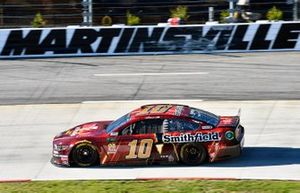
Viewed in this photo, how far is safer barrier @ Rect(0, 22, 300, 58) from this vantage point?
26844 millimetres

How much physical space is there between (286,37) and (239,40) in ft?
5.24

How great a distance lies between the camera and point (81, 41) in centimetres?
2764

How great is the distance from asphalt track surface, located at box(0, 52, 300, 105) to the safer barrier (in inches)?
14.5

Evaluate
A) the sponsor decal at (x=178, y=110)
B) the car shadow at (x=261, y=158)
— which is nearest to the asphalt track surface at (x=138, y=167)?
the car shadow at (x=261, y=158)

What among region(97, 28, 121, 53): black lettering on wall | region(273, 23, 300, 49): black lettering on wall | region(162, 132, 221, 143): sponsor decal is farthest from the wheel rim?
region(273, 23, 300, 49): black lettering on wall

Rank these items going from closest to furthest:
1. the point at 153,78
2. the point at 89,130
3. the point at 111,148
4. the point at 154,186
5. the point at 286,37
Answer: the point at 154,186
the point at 111,148
the point at 89,130
the point at 153,78
the point at 286,37

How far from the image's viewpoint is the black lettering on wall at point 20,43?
2767 centimetres

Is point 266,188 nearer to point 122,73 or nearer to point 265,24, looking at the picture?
point 122,73

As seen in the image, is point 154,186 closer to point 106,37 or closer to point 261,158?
point 261,158

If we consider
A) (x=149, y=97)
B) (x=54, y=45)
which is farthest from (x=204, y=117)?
(x=54, y=45)

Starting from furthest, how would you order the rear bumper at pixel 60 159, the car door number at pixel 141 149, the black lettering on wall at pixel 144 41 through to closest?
the black lettering on wall at pixel 144 41, the rear bumper at pixel 60 159, the car door number at pixel 141 149

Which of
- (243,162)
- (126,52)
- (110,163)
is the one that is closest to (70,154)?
(110,163)

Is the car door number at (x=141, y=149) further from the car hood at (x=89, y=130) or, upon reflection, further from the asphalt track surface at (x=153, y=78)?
the asphalt track surface at (x=153, y=78)

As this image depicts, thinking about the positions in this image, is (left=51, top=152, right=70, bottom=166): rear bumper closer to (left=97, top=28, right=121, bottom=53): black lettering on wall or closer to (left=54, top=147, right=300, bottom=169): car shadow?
(left=54, top=147, right=300, bottom=169): car shadow
